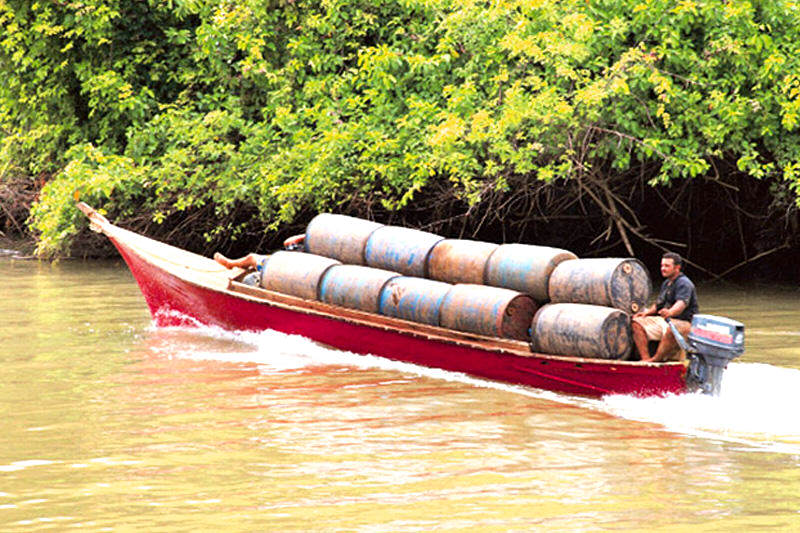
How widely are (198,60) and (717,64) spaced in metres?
9.86

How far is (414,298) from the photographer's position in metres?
12.5

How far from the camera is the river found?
740 centimetres

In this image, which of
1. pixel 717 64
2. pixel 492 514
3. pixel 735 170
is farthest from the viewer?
pixel 735 170

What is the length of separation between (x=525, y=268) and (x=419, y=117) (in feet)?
23.7

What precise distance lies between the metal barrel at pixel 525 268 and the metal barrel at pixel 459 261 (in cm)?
14

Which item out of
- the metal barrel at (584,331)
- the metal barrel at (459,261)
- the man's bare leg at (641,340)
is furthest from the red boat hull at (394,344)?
the metal barrel at (459,261)

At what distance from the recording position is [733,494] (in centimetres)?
778

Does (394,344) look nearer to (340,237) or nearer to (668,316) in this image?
(340,237)

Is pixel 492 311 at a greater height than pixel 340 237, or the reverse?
pixel 340 237

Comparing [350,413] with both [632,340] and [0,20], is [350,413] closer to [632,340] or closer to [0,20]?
[632,340]

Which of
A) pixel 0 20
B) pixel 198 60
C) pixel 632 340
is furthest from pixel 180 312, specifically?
pixel 0 20

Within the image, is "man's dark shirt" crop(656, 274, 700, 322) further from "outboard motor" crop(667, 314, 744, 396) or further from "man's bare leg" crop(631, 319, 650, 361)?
"outboard motor" crop(667, 314, 744, 396)

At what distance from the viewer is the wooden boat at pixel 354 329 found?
35.3 feet

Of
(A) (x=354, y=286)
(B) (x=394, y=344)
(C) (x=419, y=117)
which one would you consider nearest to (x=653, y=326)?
(B) (x=394, y=344)
